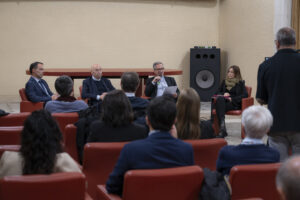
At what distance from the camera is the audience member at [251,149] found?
2.40 m

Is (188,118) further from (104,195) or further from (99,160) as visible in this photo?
(104,195)

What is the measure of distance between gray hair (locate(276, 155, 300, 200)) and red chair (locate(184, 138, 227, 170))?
5.03 ft

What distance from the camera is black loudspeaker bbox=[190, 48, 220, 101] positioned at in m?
9.99

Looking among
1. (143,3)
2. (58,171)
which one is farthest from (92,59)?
(58,171)

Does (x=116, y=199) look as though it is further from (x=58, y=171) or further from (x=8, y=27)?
(x=8, y=27)

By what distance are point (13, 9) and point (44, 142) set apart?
819 centimetres

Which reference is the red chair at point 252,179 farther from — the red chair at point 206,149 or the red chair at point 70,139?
the red chair at point 70,139

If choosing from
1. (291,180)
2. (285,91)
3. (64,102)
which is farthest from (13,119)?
(291,180)

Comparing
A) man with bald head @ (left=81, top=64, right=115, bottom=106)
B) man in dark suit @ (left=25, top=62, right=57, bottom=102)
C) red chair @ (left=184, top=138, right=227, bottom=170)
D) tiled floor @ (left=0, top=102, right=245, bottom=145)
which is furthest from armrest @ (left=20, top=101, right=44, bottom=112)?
red chair @ (left=184, top=138, right=227, bottom=170)

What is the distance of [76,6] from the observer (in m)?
9.94

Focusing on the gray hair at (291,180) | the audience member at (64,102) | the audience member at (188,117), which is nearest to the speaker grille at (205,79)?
the audience member at (64,102)

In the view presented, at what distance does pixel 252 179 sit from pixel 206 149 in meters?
0.67

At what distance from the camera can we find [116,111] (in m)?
3.04

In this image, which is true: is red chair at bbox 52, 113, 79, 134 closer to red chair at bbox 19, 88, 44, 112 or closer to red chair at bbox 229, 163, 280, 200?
red chair at bbox 19, 88, 44, 112
